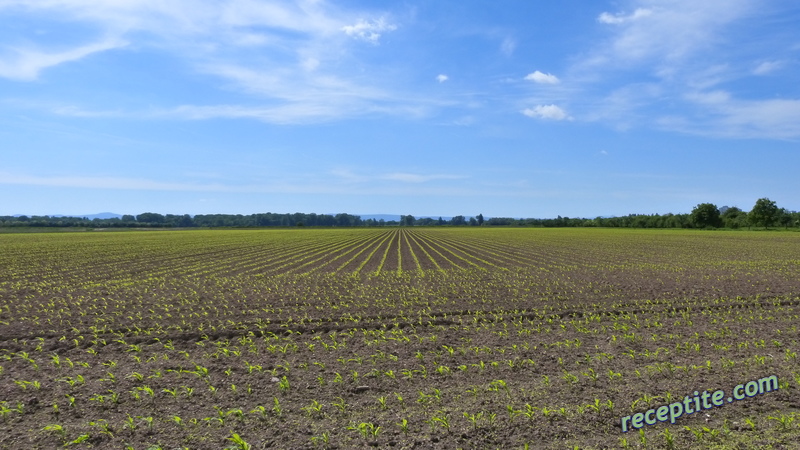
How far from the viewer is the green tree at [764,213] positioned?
334 ft

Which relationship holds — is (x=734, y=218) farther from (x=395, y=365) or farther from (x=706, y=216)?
(x=395, y=365)

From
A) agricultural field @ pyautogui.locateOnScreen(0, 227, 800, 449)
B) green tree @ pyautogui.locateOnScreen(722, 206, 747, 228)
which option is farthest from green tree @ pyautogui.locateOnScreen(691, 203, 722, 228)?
agricultural field @ pyautogui.locateOnScreen(0, 227, 800, 449)

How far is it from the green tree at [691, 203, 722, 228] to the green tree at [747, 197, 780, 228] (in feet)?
37.9

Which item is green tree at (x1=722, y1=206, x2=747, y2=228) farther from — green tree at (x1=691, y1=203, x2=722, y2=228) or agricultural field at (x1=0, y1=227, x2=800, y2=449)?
agricultural field at (x1=0, y1=227, x2=800, y2=449)

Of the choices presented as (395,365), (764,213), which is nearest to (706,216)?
(764,213)

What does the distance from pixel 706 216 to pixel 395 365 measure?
454 feet

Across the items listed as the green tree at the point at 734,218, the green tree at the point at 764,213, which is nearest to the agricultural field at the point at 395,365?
the green tree at the point at 764,213

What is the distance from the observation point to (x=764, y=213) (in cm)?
10256

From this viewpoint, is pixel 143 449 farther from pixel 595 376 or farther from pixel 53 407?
pixel 595 376

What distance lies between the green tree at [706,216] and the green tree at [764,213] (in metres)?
11.6

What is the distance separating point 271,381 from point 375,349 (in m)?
2.67

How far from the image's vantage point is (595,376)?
786cm

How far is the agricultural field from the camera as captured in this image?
6.05m

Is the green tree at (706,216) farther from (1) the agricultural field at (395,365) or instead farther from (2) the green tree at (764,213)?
(1) the agricultural field at (395,365)
